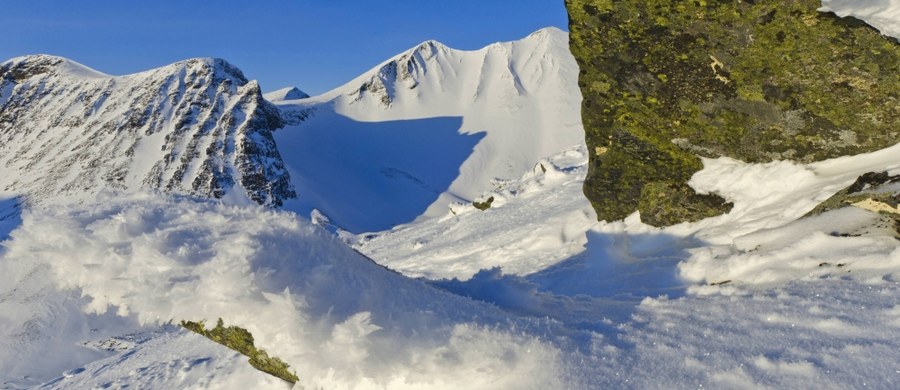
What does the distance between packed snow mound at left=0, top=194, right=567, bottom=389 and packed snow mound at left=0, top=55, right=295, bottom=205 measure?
138828mm

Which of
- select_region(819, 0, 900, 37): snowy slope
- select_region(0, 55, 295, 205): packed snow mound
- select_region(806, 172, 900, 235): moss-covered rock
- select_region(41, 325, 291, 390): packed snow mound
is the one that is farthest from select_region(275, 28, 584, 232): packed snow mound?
select_region(806, 172, 900, 235): moss-covered rock

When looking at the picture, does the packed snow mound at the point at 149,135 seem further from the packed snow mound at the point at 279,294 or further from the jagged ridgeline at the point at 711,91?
the packed snow mound at the point at 279,294

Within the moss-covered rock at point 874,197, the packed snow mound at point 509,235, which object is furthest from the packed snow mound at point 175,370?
the moss-covered rock at point 874,197

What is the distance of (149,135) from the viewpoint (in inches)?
6531

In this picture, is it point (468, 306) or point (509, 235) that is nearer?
point (468, 306)

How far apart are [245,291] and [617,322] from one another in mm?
3280

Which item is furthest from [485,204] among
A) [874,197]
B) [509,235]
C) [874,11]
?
[874,197]

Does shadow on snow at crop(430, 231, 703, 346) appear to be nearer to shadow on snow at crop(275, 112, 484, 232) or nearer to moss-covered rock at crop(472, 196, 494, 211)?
moss-covered rock at crop(472, 196, 494, 211)

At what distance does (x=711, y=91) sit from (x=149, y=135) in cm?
18378

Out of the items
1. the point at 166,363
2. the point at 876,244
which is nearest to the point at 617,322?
the point at 876,244

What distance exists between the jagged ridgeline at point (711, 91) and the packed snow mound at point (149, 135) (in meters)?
136

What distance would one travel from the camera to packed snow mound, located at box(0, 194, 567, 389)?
13.9 feet

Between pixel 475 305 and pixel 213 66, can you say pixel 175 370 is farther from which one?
pixel 213 66

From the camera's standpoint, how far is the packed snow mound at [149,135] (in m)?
148
